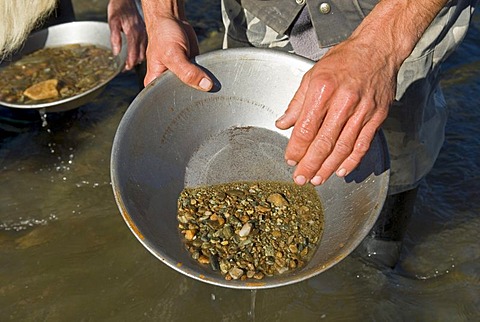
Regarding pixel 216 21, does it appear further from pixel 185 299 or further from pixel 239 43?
pixel 185 299

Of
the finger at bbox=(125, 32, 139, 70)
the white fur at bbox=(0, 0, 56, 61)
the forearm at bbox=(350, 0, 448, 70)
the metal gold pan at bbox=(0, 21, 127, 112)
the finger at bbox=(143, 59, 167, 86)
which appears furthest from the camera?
the metal gold pan at bbox=(0, 21, 127, 112)

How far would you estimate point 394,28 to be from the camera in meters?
1.81

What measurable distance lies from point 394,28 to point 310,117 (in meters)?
0.37

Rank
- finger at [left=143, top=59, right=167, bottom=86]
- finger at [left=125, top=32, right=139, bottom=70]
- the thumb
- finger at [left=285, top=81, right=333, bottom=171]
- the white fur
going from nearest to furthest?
finger at [left=285, top=81, right=333, bottom=171] < the thumb < finger at [left=143, top=59, right=167, bottom=86] < the white fur < finger at [left=125, top=32, right=139, bottom=70]

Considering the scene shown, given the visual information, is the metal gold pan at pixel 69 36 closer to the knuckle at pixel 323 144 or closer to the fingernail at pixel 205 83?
the fingernail at pixel 205 83

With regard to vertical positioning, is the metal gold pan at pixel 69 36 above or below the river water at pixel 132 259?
above

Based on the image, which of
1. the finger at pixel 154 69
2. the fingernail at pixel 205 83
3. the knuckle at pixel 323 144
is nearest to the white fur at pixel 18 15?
the finger at pixel 154 69

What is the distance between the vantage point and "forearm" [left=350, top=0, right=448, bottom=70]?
70.2 inches

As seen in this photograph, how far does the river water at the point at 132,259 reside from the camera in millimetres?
2680

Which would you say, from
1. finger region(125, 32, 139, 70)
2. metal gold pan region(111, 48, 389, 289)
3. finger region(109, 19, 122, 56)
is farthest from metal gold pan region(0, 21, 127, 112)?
metal gold pan region(111, 48, 389, 289)

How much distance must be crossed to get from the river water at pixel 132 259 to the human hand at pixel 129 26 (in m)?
0.45

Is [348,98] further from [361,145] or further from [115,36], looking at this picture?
[115,36]

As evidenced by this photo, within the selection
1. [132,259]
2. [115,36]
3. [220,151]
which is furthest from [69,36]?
[220,151]

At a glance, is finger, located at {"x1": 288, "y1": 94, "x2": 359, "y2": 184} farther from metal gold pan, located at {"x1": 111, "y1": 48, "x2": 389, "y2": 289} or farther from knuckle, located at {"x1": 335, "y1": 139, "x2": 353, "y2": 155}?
metal gold pan, located at {"x1": 111, "y1": 48, "x2": 389, "y2": 289}
